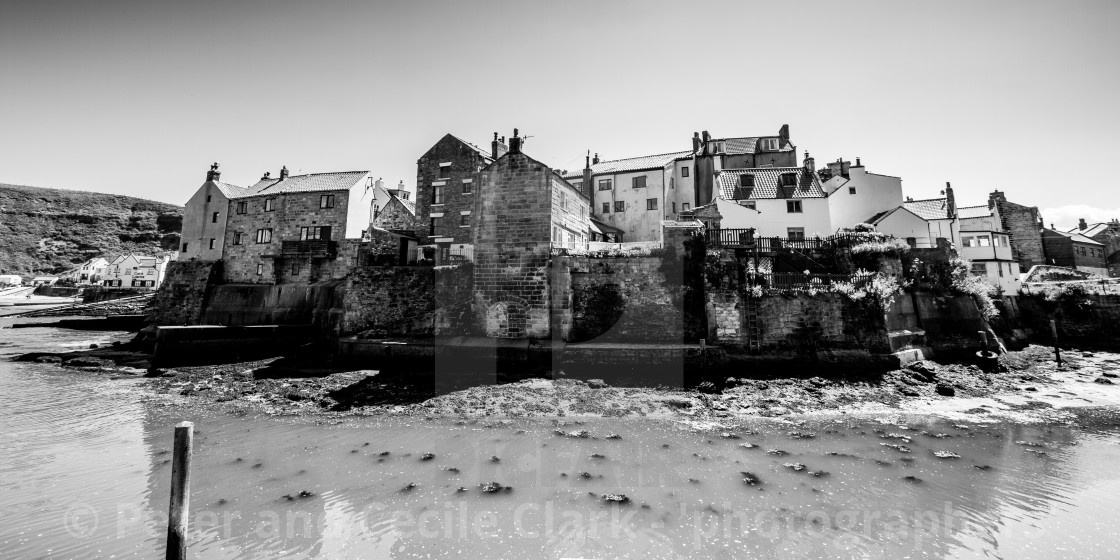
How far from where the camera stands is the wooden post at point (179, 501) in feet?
15.1

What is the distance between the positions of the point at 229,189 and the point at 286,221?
825 centimetres

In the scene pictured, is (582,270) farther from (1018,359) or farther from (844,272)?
(1018,359)

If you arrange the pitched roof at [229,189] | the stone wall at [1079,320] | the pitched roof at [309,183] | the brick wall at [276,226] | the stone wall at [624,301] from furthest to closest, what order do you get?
the pitched roof at [229,189] < the pitched roof at [309,183] < the brick wall at [276,226] < the stone wall at [1079,320] < the stone wall at [624,301]

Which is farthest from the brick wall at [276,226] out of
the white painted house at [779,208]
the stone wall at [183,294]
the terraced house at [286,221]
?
the white painted house at [779,208]

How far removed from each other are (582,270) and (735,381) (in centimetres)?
669

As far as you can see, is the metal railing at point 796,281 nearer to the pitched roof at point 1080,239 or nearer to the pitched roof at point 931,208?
the pitched roof at point 931,208

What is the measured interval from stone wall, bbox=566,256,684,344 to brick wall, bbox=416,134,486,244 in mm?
12928

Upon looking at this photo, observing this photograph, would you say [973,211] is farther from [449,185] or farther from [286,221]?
[286,221]

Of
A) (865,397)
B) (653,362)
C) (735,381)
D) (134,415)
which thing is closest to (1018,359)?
(865,397)

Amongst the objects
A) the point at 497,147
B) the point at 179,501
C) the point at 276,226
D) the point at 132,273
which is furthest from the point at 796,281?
the point at 132,273

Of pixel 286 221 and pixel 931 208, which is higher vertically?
pixel 931 208

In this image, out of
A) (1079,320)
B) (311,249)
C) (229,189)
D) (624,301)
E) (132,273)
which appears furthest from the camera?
(132,273)

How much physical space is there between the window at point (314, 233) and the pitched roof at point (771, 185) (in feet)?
92.8

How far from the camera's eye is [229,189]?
3434cm
